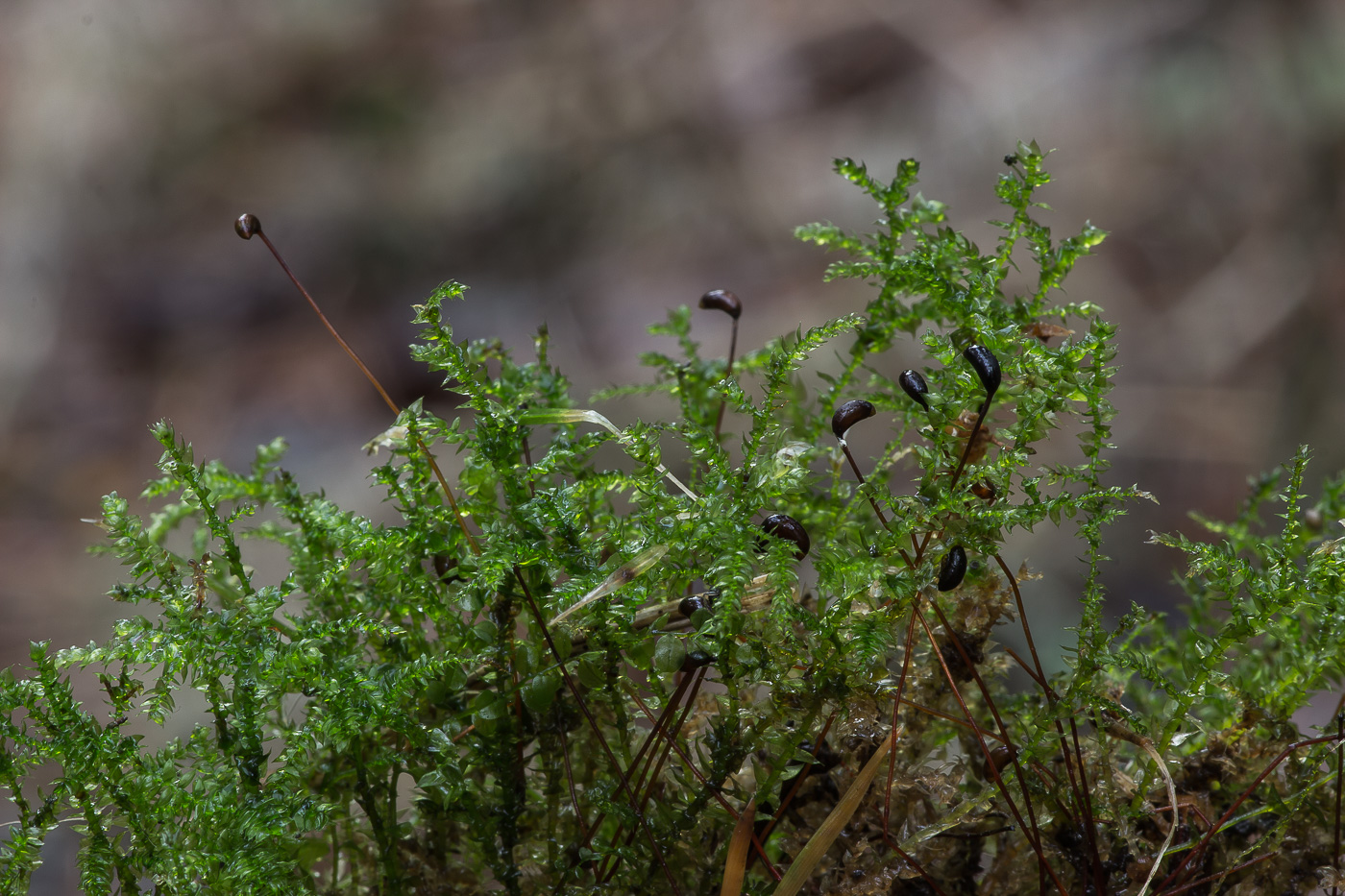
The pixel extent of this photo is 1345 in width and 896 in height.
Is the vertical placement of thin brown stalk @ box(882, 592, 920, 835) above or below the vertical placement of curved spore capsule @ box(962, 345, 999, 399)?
below

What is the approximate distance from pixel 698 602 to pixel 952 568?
0.12 meters

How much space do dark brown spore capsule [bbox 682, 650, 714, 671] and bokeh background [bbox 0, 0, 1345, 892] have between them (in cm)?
215

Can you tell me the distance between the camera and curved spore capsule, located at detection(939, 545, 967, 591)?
0.44 metres

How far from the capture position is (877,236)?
566 millimetres

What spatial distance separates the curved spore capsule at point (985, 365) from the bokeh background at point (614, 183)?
2.14 m

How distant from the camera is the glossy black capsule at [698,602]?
1.42 ft

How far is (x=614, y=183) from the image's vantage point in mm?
2834

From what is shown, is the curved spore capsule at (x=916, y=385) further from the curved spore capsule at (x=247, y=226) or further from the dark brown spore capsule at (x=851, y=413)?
the curved spore capsule at (x=247, y=226)

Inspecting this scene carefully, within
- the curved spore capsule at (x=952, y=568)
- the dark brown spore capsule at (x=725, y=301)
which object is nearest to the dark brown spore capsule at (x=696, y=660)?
the curved spore capsule at (x=952, y=568)

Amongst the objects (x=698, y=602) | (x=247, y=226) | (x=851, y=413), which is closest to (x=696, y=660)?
(x=698, y=602)

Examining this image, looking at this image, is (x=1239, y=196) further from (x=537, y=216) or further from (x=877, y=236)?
(x=877, y=236)

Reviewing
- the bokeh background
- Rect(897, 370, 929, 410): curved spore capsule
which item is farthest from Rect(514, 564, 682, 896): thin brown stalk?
the bokeh background

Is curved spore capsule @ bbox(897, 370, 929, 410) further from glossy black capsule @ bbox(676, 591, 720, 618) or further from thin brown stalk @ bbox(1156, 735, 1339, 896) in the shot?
thin brown stalk @ bbox(1156, 735, 1339, 896)

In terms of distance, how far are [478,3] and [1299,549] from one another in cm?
285
